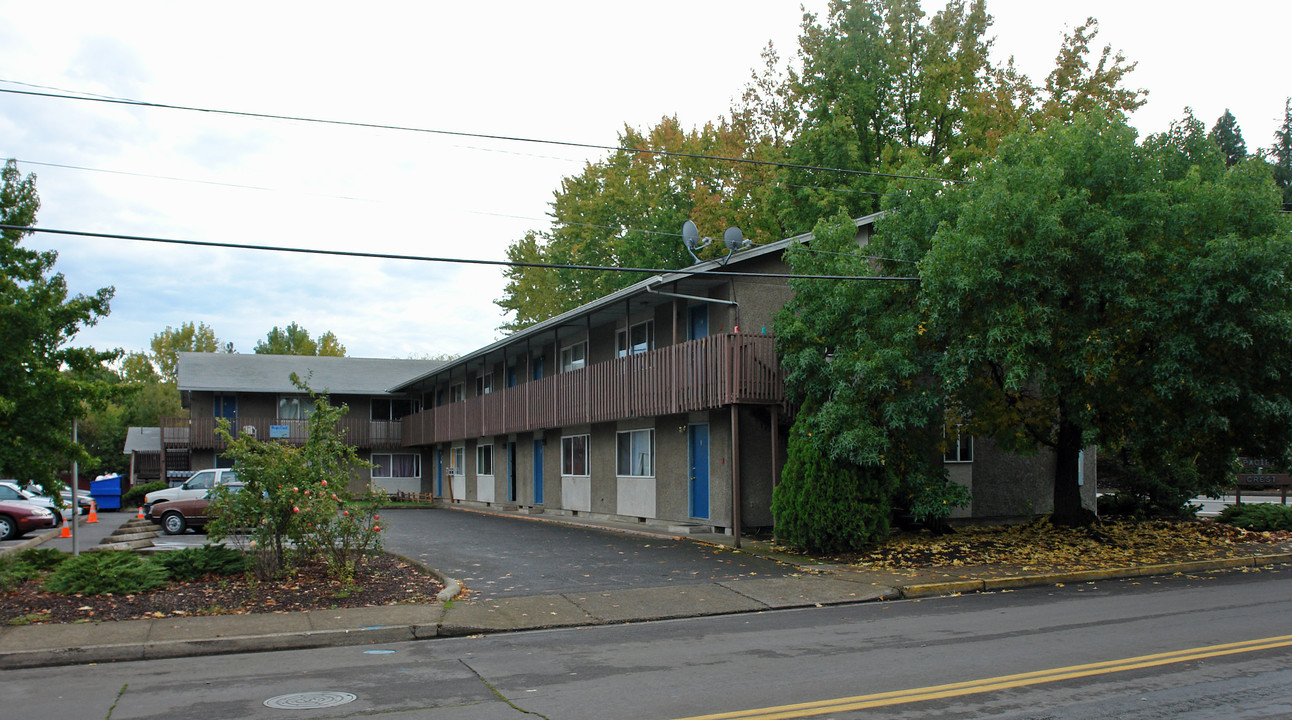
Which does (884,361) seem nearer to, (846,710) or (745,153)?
(846,710)

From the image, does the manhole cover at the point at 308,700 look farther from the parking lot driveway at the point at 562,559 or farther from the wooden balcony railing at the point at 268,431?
the wooden balcony railing at the point at 268,431

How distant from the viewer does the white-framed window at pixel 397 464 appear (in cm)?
4503

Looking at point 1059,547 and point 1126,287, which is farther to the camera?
point 1059,547

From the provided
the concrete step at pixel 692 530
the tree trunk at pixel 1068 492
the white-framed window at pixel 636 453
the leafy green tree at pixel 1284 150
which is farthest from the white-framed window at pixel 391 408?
the leafy green tree at pixel 1284 150

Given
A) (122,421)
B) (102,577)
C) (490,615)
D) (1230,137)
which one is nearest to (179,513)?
(102,577)

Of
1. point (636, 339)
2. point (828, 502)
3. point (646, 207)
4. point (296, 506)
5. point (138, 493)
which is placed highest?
point (646, 207)

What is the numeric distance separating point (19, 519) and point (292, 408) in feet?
75.2

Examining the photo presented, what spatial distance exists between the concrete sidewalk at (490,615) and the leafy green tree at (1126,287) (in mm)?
2788

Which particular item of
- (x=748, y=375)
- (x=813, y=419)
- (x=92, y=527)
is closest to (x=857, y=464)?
(x=813, y=419)

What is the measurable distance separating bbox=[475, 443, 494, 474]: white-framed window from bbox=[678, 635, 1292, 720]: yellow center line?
28.2 metres

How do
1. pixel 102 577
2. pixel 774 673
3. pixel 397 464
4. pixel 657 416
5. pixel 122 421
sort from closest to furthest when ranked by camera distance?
pixel 774 673 < pixel 102 577 < pixel 657 416 < pixel 397 464 < pixel 122 421

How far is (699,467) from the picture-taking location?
20.8 meters

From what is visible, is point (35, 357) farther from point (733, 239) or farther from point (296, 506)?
point (733, 239)

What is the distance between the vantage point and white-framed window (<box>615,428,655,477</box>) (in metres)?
23.1
